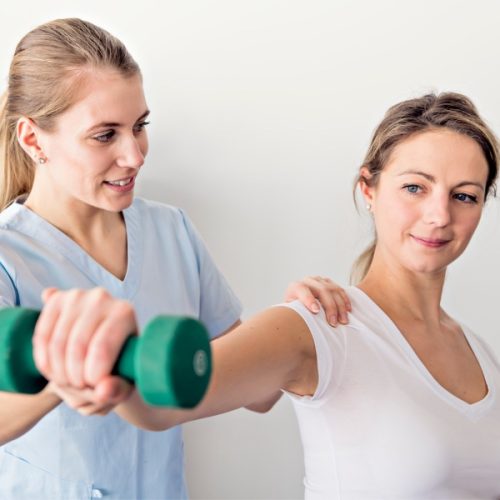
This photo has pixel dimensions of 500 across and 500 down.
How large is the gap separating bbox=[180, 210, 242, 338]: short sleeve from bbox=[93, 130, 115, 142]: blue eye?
0.29 metres

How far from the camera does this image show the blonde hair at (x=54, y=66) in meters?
1.36

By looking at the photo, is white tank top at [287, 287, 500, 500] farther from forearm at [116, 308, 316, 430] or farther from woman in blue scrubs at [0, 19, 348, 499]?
woman in blue scrubs at [0, 19, 348, 499]

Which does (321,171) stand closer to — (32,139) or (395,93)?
(395,93)

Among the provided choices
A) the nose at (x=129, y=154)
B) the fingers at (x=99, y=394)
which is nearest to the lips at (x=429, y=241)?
the nose at (x=129, y=154)

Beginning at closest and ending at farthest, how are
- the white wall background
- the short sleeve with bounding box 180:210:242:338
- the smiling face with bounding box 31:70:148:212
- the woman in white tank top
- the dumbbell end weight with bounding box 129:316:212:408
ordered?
1. the dumbbell end weight with bounding box 129:316:212:408
2. the woman in white tank top
3. the smiling face with bounding box 31:70:148:212
4. the short sleeve with bounding box 180:210:242:338
5. the white wall background

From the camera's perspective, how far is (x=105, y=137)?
53.9 inches

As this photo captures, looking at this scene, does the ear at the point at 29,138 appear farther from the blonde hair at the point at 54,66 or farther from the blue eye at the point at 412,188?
the blue eye at the point at 412,188

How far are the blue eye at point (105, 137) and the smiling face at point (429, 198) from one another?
42 cm

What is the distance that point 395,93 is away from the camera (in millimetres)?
1801

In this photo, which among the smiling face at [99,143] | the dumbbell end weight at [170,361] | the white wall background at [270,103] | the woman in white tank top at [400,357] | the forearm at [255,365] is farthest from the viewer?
the white wall background at [270,103]

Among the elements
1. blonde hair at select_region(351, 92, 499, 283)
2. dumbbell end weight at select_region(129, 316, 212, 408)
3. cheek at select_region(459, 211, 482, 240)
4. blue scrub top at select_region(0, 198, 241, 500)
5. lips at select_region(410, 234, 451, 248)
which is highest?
blonde hair at select_region(351, 92, 499, 283)

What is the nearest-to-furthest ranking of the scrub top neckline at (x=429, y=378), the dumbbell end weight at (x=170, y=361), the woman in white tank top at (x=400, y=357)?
the dumbbell end weight at (x=170, y=361) → the woman in white tank top at (x=400, y=357) → the scrub top neckline at (x=429, y=378)

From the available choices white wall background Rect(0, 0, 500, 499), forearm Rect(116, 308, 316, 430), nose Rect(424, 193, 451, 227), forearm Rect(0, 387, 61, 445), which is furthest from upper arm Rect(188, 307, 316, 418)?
white wall background Rect(0, 0, 500, 499)

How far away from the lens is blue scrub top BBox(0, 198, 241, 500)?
138cm
